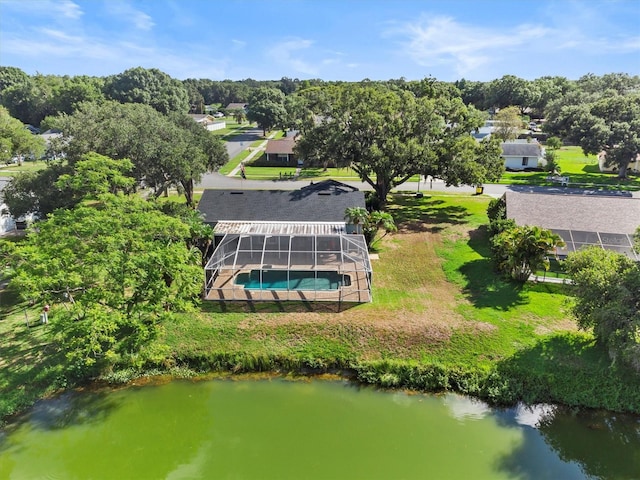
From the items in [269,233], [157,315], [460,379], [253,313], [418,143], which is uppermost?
[418,143]

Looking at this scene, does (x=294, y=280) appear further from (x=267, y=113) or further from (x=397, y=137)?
(x=267, y=113)

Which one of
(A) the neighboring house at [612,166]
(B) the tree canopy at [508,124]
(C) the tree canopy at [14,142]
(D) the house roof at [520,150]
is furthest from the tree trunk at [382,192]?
(C) the tree canopy at [14,142]

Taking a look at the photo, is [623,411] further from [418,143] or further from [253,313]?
[418,143]

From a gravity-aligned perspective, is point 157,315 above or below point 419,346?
above

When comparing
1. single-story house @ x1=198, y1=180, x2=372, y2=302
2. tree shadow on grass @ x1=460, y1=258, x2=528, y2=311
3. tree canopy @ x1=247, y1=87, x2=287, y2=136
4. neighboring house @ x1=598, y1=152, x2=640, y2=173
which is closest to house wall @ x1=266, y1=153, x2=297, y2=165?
tree canopy @ x1=247, y1=87, x2=287, y2=136

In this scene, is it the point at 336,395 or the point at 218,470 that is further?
the point at 336,395

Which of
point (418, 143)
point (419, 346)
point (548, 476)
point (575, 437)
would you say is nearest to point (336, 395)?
point (419, 346)

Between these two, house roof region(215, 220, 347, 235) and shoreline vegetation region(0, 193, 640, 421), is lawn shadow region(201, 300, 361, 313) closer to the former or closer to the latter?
shoreline vegetation region(0, 193, 640, 421)
